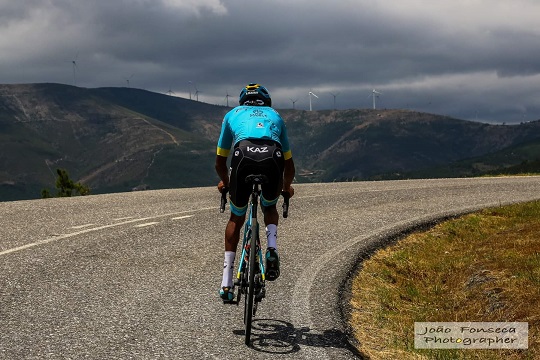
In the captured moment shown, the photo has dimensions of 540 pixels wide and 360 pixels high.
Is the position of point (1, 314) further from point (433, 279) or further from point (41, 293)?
point (433, 279)

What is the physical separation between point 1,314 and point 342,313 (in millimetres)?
4319

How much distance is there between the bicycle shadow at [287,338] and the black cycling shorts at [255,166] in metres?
1.51

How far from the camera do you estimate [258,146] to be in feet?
22.1

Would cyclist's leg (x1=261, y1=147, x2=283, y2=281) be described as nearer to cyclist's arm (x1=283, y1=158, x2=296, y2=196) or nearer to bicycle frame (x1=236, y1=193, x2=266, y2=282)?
bicycle frame (x1=236, y1=193, x2=266, y2=282)

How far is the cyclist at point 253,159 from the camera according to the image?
264 inches

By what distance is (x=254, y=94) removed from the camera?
7.18 metres

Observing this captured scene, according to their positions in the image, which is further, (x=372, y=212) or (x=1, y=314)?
(x=372, y=212)

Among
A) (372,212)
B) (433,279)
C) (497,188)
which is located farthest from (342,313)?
(497,188)

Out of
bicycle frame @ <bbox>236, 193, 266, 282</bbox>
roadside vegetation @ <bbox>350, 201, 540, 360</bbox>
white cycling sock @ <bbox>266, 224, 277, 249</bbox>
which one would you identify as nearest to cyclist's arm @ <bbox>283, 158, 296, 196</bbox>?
white cycling sock @ <bbox>266, 224, 277, 249</bbox>

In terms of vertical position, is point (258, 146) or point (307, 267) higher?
point (258, 146)

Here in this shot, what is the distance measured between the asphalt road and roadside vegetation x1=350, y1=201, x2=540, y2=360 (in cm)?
40

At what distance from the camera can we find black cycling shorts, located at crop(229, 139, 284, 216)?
6684 millimetres

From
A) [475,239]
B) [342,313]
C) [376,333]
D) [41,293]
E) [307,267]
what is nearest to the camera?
[376,333]

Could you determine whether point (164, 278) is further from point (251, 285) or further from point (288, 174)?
point (251, 285)
